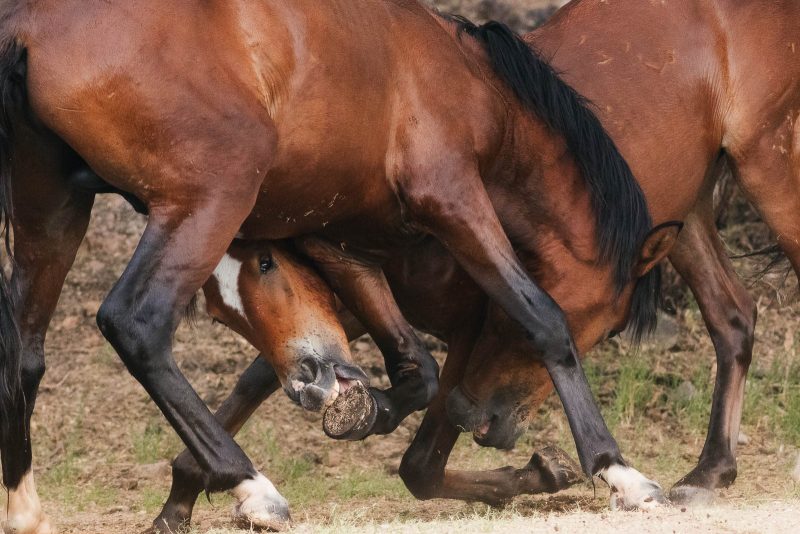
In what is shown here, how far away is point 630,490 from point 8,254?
2.38 m

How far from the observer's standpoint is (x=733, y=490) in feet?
21.4

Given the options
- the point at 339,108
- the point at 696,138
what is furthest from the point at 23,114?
the point at 696,138

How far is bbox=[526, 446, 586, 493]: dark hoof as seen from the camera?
5957 mm

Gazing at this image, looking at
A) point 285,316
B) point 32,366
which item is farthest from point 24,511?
point 285,316

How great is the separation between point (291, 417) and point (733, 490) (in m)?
2.50

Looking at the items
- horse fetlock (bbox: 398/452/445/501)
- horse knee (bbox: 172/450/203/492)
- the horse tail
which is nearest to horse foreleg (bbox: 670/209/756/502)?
horse fetlock (bbox: 398/452/445/501)

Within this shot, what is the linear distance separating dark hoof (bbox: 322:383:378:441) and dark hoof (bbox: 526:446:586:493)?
43.3 inches

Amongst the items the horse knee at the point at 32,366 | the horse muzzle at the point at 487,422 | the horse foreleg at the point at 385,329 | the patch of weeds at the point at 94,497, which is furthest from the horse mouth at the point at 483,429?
the patch of weeds at the point at 94,497

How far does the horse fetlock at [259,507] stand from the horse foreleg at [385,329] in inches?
39.9

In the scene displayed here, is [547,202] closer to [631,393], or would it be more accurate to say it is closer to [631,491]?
[631,491]

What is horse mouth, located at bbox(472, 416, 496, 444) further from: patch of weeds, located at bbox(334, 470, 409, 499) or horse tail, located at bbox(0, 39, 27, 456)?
horse tail, located at bbox(0, 39, 27, 456)

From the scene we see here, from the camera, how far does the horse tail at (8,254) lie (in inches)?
169

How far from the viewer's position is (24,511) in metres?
4.91

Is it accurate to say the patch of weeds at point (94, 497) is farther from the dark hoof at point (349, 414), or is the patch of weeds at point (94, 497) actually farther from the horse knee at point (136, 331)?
the horse knee at point (136, 331)
